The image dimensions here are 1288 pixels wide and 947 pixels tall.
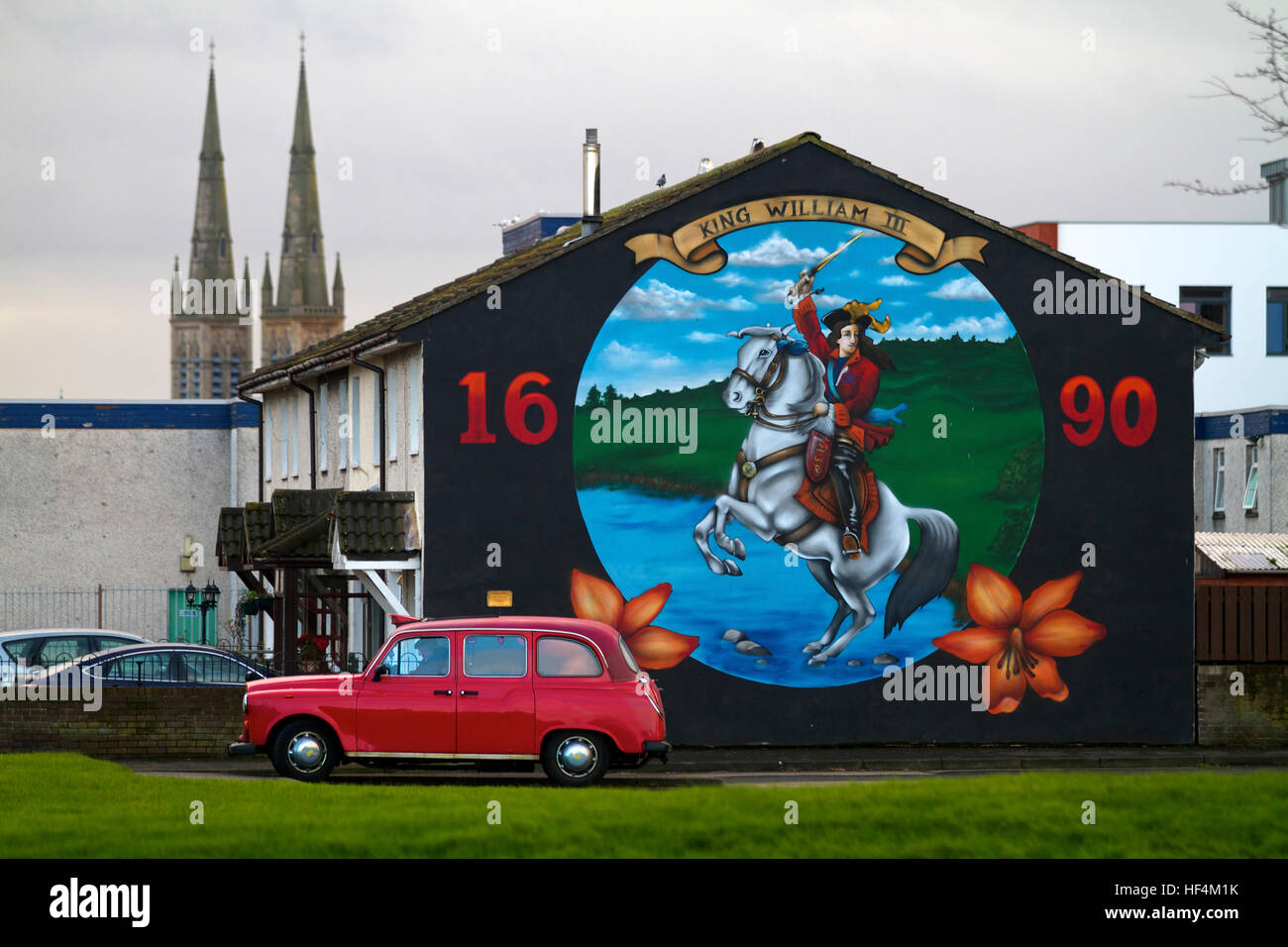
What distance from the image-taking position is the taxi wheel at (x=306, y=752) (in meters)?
21.8

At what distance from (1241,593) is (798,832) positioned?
1730 cm

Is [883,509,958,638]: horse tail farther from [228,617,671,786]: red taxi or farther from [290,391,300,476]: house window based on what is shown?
[290,391,300,476]: house window

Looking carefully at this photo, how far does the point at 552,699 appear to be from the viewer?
21578mm

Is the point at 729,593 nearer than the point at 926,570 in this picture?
Yes

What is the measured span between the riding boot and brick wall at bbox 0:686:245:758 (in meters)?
8.62

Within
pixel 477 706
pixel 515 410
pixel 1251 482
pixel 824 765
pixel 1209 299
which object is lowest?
pixel 824 765

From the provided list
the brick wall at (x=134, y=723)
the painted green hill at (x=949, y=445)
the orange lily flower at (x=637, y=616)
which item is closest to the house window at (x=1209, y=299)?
the painted green hill at (x=949, y=445)

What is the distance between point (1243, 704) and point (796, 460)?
7500mm

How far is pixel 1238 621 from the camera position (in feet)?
97.2

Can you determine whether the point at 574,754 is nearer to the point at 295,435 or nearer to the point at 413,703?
the point at 413,703

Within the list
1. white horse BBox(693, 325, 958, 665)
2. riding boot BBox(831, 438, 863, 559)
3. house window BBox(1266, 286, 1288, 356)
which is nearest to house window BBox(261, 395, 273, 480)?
white horse BBox(693, 325, 958, 665)

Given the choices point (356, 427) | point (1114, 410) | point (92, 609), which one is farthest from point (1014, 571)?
point (92, 609)
